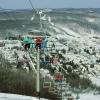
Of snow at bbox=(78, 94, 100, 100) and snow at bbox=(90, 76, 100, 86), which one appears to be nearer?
snow at bbox=(78, 94, 100, 100)

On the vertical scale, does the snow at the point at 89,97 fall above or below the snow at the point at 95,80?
above

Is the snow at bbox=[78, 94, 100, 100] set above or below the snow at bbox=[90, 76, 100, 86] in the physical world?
above

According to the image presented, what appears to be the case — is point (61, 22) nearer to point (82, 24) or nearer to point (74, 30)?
point (82, 24)

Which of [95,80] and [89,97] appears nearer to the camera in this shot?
[89,97]

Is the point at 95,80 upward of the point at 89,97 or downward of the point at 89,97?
downward

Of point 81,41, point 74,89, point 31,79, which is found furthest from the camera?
point 81,41

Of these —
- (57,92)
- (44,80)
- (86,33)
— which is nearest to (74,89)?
(44,80)

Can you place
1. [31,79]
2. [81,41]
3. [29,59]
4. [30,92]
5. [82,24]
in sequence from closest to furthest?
Answer: 1. [30,92]
2. [31,79]
3. [29,59]
4. [81,41]
5. [82,24]

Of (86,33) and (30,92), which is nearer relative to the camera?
(30,92)

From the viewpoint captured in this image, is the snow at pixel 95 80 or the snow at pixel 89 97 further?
the snow at pixel 95 80
